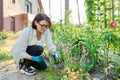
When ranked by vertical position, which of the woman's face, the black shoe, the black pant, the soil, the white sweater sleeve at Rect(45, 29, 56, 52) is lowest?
the soil

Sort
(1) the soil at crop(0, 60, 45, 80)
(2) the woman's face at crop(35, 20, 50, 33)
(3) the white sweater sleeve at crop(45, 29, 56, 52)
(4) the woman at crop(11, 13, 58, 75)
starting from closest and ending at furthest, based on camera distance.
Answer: (2) the woman's face at crop(35, 20, 50, 33) → (4) the woman at crop(11, 13, 58, 75) → (1) the soil at crop(0, 60, 45, 80) → (3) the white sweater sleeve at crop(45, 29, 56, 52)

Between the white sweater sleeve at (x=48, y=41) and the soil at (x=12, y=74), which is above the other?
the white sweater sleeve at (x=48, y=41)

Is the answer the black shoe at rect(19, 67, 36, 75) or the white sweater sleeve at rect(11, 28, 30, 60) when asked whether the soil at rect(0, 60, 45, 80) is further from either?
the white sweater sleeve at rect(11, 28, 30, 60)

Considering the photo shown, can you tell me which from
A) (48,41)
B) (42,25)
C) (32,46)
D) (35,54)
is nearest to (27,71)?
(35,54)

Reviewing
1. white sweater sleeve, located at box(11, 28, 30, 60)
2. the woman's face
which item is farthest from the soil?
the woman's face

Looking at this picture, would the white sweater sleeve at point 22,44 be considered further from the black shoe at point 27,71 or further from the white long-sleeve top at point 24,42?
the black shoe at point 27,71

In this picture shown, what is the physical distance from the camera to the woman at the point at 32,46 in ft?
13.4

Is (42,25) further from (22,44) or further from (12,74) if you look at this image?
(12,74)

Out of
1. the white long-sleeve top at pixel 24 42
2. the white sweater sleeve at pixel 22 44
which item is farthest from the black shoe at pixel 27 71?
the white sweater sleeve at pixel 22 44

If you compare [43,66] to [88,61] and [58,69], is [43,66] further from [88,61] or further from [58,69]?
[88,61]

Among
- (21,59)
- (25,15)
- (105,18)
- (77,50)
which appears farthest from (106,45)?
(25,15)

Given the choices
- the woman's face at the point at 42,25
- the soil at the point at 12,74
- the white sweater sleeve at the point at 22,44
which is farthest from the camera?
the soil at the point at 12,74

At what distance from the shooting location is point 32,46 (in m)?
4.39

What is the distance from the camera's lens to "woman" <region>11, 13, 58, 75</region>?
4.08m
